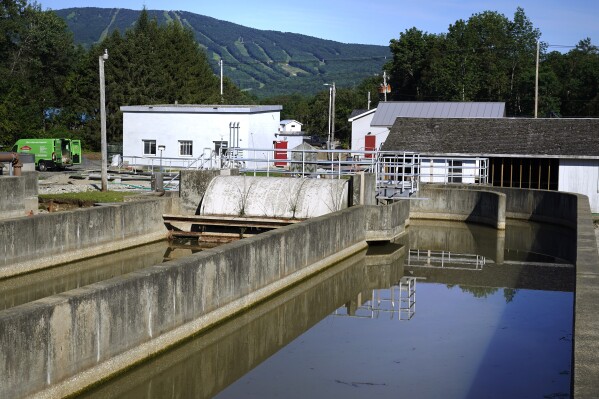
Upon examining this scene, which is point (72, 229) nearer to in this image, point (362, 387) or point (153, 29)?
point (362, 387)

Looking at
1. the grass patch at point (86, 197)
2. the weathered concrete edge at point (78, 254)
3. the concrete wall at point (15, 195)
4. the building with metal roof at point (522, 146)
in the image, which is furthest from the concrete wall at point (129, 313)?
the building with metal roof at point (522, 146)

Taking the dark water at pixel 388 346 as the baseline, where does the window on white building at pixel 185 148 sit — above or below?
above

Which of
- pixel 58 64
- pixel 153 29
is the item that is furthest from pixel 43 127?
pixel 153 29

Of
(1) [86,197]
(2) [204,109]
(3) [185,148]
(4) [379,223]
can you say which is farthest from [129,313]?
(3) [185,148]

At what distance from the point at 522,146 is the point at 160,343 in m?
29.7

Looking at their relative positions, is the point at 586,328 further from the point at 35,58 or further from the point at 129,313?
the point at 35,58

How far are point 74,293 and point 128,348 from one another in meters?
1.61

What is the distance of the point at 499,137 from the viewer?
42.2 meters

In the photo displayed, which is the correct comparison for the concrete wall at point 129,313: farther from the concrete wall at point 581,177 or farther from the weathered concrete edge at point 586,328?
the concrete wall at point 581,177

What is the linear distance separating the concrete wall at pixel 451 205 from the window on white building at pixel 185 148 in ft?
65.4

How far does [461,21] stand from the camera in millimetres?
113688

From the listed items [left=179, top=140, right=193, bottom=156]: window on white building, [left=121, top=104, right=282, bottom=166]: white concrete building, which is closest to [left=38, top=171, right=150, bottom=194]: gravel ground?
[left=121, top=104, right=282, bottom=166]: white concrete building

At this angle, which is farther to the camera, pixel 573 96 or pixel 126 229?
pixel 573 96

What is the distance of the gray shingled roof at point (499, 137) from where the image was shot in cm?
3975
